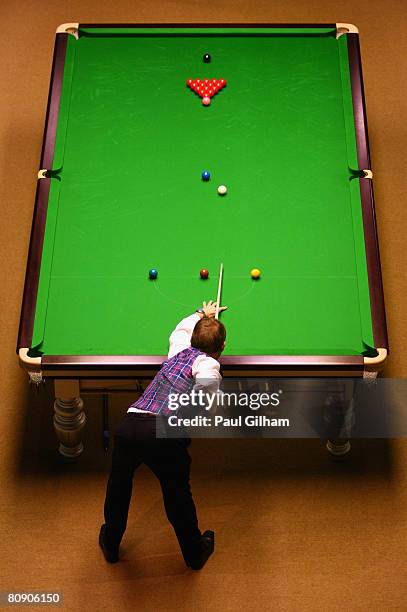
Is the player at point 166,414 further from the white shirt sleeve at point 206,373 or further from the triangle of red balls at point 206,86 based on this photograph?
the triangle of red balls at point 206,86

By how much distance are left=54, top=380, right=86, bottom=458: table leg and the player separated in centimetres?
50

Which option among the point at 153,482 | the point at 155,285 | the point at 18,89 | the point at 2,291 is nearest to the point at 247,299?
the point at 155,285

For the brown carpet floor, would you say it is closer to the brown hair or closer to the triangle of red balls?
the brown hair

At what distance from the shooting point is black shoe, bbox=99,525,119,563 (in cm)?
418

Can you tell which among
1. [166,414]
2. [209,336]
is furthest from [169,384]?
[209,336]

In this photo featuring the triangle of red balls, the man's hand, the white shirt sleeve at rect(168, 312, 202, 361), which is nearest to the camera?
the white shirt sleeve at rect(168, 312, 202, 361)

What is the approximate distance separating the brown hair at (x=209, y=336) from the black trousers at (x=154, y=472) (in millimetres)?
339

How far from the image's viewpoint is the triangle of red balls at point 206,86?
5.02 m

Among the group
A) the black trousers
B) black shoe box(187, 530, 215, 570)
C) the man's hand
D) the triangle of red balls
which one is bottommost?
black shoe box(187, 530, 215, 570)

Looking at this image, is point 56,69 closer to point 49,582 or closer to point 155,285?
point 155,285

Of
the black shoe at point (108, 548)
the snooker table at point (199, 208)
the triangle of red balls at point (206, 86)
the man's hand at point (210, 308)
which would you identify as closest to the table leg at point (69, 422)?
the snooker table at point (199, 208)

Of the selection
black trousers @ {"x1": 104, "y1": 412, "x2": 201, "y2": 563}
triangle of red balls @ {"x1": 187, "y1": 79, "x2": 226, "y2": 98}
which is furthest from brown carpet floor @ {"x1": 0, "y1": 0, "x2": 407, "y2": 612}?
triangle of red balls @ {"x1": 187, "y1": 79, "x2": 226, "y2": 98}

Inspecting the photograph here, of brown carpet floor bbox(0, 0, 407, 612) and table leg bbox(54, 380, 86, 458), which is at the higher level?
table leg bbox(54, 380, 86, 458)

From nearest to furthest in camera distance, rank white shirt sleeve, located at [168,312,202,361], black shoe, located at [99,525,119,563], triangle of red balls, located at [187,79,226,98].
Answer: white shirt sleeve, located at [168,312,202,361] → black shoe, located at [99,525,119,563] → triangle of red balls, located at [187,79,226,98]
